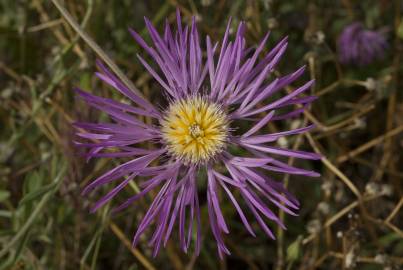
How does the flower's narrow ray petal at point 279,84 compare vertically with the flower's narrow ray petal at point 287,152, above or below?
above

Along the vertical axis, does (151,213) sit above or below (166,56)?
below

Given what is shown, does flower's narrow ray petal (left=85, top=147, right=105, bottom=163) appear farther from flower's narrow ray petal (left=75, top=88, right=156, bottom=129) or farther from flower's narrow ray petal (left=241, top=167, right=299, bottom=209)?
flower's narrow ray petal (left=241, top=167, right=299, bottom=209)

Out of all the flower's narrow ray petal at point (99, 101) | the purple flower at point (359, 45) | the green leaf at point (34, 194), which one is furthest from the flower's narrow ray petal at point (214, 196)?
the purple flower at point (359, 45)

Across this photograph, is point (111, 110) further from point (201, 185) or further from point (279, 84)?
point (201, 185)

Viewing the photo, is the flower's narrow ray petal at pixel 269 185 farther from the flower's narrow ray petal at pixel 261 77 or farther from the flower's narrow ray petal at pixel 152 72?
the flower's narrow ray petal at pixel 152 72

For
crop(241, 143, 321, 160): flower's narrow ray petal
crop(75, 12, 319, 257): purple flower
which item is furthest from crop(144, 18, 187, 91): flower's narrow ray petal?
crop(241, 143, 321, 160): flower's narrow ray petal

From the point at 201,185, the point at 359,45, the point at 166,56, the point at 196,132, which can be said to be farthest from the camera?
the point at 359,45

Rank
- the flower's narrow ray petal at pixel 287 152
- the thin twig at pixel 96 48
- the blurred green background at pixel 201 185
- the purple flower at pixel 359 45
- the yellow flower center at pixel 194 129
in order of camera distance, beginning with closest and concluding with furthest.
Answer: the flower's narrow ray petal at pixel 287 152
the thin twig at pixel 96 48
the yellow flower center at pixel 194 129
the blurred green background at pixel 201 185
the purple flower at pixel 359 45

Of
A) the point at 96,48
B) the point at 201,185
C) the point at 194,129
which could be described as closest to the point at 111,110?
the point at 96,48
